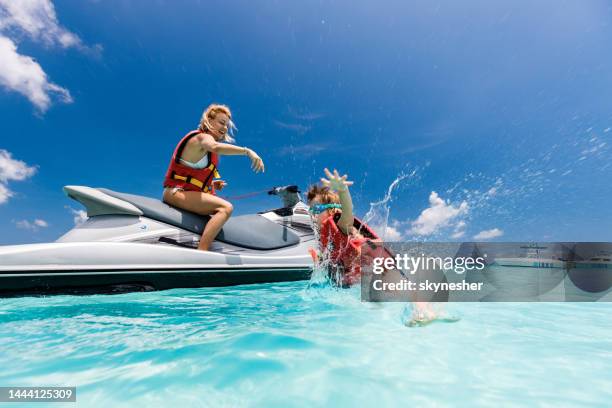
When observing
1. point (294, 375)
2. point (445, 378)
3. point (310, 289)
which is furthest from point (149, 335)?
point (310, 289)

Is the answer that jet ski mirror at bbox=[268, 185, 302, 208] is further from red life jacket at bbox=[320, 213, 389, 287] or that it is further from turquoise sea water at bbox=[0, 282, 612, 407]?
turquoise sea water at bbox=[0, 282, 612, 407]

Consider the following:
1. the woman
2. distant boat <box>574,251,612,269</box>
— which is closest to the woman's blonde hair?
the woman

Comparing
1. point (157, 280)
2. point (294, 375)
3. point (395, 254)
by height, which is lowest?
point (294, 375)

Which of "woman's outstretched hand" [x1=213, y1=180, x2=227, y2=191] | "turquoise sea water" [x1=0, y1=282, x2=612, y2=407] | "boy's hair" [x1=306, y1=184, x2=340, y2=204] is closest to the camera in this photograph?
"turquoise sea water" [x1=0, y1=282, x2=612, y2=407]

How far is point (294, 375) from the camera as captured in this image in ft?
3.92

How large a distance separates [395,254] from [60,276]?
9.34 ft

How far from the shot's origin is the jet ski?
2.63 meters

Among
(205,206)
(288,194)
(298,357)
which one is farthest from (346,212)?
(288,194)

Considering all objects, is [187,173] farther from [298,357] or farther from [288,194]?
[298,357]

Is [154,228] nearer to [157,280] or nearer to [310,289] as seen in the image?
[157,280]

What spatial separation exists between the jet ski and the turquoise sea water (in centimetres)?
38

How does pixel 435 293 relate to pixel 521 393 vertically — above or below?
above

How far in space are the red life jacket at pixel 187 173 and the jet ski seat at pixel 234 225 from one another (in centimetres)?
29

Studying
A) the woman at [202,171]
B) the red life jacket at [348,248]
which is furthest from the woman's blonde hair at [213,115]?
the red life jacket at [348,248]
